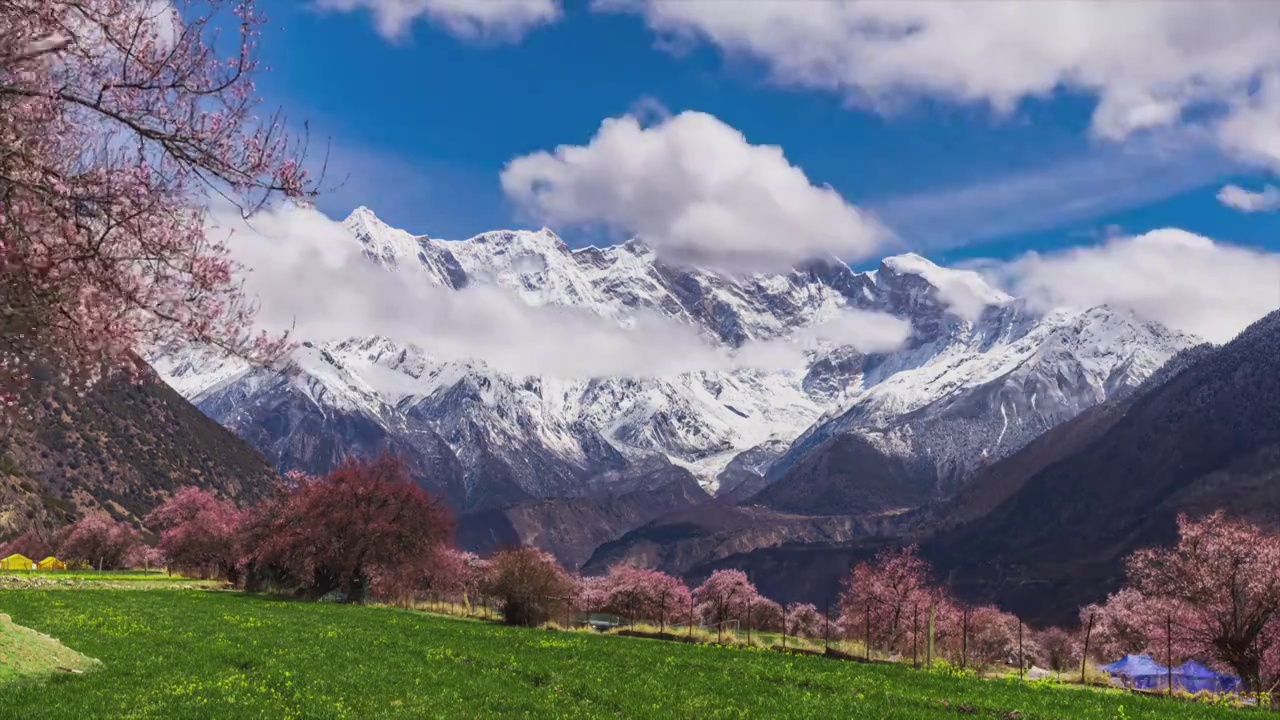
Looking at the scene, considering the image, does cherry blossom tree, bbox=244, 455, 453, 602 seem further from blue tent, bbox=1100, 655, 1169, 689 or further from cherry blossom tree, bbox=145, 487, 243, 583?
blue tent, bbox=1100, 655, 1169, 689

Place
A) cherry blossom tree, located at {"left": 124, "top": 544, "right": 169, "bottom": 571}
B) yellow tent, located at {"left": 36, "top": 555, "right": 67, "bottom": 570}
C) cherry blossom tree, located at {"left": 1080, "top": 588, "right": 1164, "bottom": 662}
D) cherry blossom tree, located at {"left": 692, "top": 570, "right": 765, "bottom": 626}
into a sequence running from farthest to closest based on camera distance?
1. cherry blossom tree, located at {"left": 124, "top": 544, "right": 169, "bottom": 571}
2. yellow tent, located at {"left": 36, "top": 555, "right": 67, "bottom": 570}
3. cherry blossom tree, located at {"left": 692, "top": 570, "right": 765, "bottom": 626}
4. cherry blossom tree, located at {"left": 1080, "top": 588, "right": 1164, "bottom": 662}

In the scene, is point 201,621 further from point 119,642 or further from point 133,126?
point 133,126

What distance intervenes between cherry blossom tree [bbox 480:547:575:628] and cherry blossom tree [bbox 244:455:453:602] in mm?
10851

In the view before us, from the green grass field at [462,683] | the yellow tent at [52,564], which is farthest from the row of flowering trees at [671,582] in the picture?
the yellow tent at [52,564]

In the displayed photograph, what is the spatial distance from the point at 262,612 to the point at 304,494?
102 feet

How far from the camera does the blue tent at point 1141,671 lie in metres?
62.7

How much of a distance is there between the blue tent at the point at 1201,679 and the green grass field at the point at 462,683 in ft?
133

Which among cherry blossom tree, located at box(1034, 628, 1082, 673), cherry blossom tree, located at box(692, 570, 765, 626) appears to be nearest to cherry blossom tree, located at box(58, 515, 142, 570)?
cherry blossom tree, located at box(692, 570, 765, 626)

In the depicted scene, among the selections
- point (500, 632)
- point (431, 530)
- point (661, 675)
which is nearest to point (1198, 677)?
point (500, 632)

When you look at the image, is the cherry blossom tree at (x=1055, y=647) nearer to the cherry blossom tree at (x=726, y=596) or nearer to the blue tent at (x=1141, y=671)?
the blue tent at (x=1141, y=671)

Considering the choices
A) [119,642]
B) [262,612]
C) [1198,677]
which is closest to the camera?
[119,642]

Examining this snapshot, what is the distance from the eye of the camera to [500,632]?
4531 centimetres

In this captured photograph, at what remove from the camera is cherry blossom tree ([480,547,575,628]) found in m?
63.8

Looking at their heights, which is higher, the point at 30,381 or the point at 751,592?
the point at 30,381
